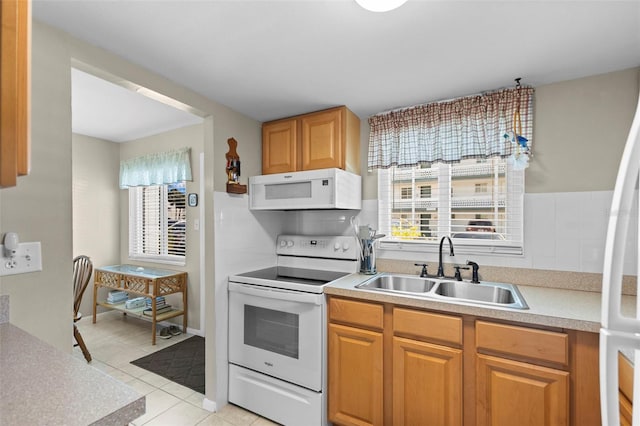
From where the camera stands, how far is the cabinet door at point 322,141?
229 cm

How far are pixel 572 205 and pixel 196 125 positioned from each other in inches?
135

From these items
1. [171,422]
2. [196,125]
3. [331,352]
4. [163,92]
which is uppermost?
[196,125]

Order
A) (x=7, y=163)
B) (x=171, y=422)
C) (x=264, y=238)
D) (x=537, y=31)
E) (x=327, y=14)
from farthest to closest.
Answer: (x=264, y=238) → (x=171, y=422) → (x=537, y=31) → (x=327, y=14) → (x=7, y=163)

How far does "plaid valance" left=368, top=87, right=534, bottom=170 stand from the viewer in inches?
77.9

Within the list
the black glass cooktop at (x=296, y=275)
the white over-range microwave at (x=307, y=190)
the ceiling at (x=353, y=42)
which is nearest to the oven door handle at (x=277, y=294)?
the black glass cooktop at (x=296, y=275)

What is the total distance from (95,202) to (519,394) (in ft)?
15.2

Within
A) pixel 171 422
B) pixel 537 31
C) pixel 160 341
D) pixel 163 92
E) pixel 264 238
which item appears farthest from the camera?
pixel 160 341

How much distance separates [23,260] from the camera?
1274mm

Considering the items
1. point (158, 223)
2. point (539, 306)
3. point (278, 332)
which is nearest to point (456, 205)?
point (539, 306)

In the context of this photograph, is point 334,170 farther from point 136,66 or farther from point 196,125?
point 196,125

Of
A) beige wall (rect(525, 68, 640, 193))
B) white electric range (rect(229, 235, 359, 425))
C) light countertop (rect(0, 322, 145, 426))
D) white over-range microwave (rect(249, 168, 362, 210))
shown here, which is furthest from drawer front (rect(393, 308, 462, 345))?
light countertop (rect(0, 322, 145, 426))

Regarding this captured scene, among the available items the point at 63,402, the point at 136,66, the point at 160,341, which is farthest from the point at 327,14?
the point at 160,341

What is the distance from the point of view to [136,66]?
173 cm

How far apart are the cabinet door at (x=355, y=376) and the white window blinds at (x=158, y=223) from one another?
2.45 metres
